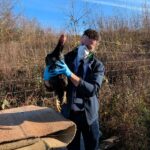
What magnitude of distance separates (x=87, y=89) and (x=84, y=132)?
59cm

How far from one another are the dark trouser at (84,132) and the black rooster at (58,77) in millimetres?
253

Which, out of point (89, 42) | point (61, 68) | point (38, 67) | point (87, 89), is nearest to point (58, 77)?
point (61, 68)

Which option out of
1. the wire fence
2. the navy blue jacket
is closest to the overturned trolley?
the navy blue jacket

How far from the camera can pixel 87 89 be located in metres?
3.91

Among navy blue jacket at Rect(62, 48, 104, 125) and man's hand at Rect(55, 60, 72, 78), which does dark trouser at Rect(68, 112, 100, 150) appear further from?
man's hand at Rect(55, 60, 72, 78)

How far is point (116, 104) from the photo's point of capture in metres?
6.74

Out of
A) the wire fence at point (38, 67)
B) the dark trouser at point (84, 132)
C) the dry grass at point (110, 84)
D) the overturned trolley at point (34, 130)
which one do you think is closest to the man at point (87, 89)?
the dark trouser at point (84, 132)

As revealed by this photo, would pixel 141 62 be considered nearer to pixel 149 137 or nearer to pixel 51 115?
pixel 149 137

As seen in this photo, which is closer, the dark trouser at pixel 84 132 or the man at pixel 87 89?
the man at pixel 87 89

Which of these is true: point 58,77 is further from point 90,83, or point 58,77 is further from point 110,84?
point 110,84

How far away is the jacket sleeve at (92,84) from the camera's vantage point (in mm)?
3879

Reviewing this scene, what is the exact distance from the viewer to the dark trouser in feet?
13.7

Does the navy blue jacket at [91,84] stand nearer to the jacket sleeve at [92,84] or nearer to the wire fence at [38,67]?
the jacket sleeve at [92,84]

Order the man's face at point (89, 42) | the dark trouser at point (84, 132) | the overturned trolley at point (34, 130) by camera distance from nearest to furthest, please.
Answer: the overturned trolley at point (34, 130), the man's face at point (89, 42), the dark trouser at point (84, 132)
